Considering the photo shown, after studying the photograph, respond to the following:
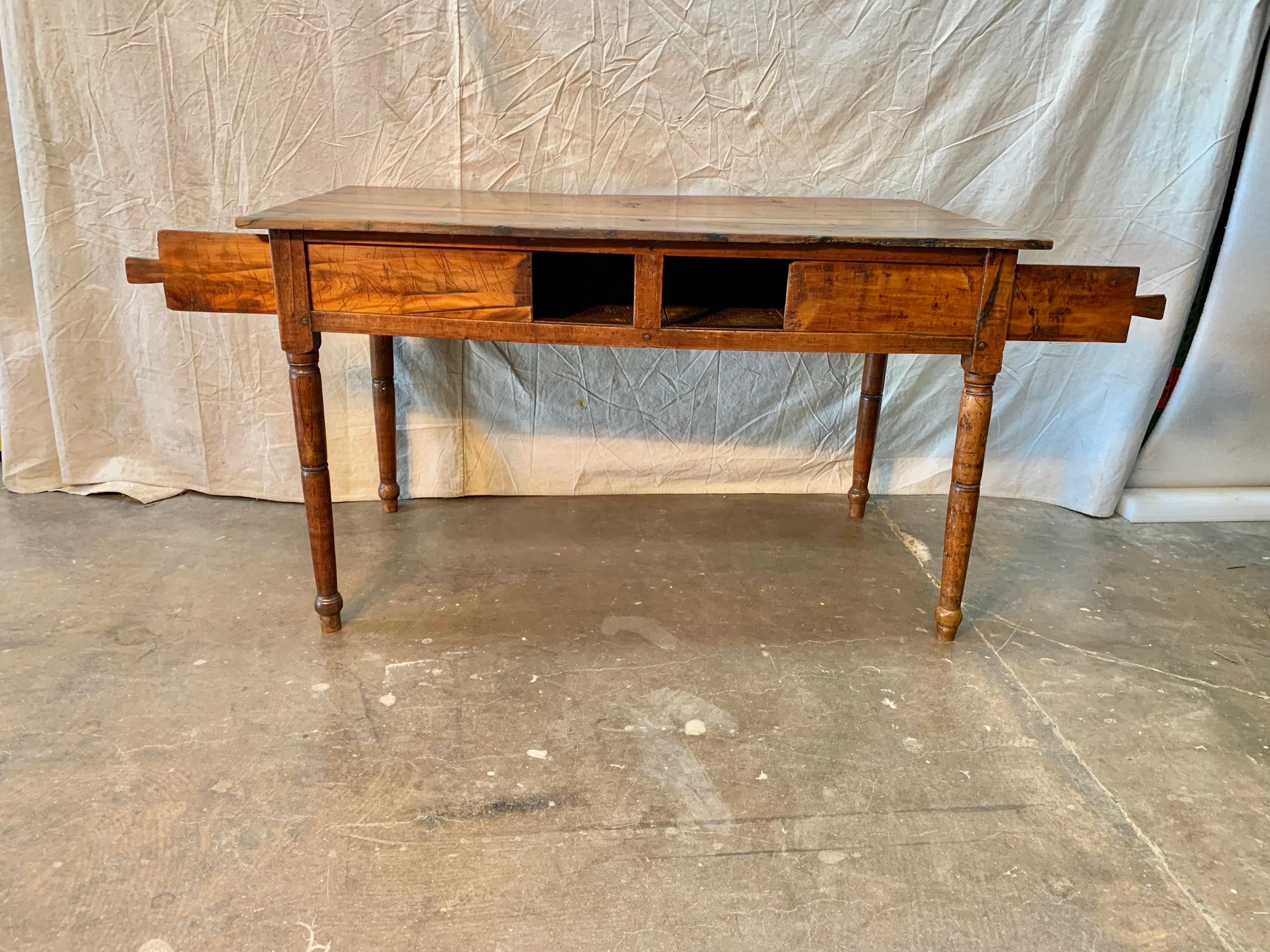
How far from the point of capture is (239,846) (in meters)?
1.28

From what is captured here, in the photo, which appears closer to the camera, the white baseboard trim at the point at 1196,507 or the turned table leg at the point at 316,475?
the turned table leg at the point at 316,475

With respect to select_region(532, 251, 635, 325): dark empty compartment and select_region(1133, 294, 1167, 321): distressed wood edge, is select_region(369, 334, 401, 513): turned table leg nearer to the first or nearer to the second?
select_region(532, 251, 635, 325): dark empty compartment

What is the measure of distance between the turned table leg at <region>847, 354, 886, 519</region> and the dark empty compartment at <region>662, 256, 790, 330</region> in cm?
41

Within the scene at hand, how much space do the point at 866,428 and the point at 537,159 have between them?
3.53 ft

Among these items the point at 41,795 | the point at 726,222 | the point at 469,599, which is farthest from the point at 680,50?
the point at 41,795

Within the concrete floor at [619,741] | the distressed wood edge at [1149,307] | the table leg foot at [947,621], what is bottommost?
the concrete floor at [619,741]

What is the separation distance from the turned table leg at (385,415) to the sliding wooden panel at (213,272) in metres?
0.60

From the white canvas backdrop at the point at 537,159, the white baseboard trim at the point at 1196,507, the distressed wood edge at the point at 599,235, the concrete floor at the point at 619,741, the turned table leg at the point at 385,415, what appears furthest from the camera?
the white baseboard trim at the point at 1196,507

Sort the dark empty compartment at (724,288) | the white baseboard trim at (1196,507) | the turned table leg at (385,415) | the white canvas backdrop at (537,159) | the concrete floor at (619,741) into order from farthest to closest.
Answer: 1. the white baseboard trim at (1196,507)
2. the turned table leg at (385,415)
3. the white canvas backdrop at (537,159)
4. the dark empty compartment at (724,288)
5. the concrete floor at (619,741)

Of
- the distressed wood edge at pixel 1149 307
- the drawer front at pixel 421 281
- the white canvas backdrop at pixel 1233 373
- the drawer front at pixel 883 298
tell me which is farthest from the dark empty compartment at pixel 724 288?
the white canvas backdrop at pixel 1233 373

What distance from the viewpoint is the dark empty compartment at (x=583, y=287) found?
1.65m

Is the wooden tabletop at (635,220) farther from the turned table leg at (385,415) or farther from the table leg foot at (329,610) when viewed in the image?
the table leg foot at (329,610)

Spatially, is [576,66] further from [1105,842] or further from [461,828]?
[1105,842]

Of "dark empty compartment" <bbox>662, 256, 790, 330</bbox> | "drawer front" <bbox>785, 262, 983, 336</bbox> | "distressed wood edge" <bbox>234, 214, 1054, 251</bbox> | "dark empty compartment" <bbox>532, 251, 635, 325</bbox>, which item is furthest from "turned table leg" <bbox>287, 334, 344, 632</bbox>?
"drawer front" <bbox>785, 262, 983, 336</bbox>
